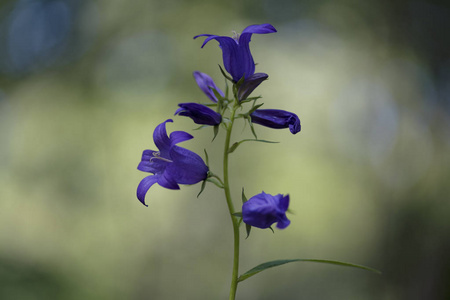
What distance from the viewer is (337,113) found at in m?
2.70

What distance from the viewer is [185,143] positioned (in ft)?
8.77

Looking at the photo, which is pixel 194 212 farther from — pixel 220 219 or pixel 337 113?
Answer: pixel 337 113

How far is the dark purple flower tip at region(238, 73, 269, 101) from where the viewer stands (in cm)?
70

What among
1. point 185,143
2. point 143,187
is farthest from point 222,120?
point 185,143

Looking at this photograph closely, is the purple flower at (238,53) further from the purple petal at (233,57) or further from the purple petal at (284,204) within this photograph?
the purple petal at (284,204)

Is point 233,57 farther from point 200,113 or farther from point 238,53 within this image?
point 200,113

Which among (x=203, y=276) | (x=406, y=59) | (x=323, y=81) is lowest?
(x=203, y=276)

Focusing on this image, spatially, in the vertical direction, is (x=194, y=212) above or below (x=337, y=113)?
below

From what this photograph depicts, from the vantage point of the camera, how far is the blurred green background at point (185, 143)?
267 cm

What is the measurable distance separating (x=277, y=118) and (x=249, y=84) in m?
0.07

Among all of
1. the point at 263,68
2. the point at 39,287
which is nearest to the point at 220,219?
the point at 263,68

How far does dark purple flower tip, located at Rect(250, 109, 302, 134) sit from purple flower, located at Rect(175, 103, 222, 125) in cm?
7

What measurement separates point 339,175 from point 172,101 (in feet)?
3.74

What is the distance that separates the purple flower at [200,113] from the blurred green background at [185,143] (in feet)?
6.42
